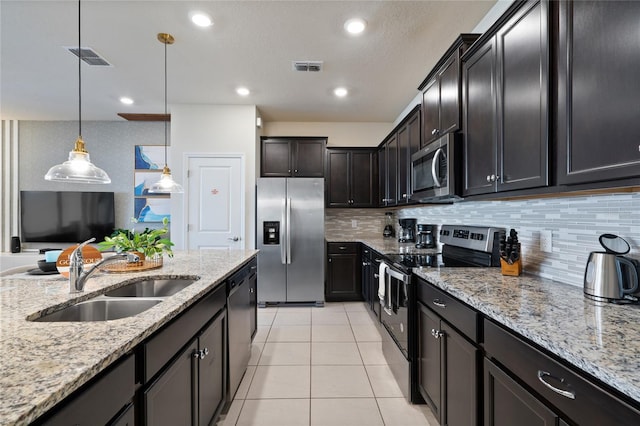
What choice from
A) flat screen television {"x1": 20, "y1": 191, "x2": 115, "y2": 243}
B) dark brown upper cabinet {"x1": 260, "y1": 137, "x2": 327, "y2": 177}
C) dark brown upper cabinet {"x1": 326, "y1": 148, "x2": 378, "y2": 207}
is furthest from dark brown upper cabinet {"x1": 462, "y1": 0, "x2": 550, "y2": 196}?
flat screen television {"x1": 20, "y1": 191, "x2": 115, "y2": 243}

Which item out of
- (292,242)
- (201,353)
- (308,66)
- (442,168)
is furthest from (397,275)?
(308,66)

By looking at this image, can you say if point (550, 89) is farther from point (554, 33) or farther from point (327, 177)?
point (327, 177)

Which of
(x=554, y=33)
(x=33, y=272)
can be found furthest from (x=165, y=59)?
(x=554, y=33)

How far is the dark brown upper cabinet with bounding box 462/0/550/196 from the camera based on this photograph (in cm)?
124

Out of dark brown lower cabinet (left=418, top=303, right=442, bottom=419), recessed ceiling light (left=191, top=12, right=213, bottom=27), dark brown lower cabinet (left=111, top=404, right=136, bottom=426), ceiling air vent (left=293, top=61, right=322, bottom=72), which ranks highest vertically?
recessed ceiling light (left=191, top=12, right=213, bottom=27)

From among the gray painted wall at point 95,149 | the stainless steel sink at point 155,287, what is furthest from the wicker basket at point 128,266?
the gray painted wall at point 95,149

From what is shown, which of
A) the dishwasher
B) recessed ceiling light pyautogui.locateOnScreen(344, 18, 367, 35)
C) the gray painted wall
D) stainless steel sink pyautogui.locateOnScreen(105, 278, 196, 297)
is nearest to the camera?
stainless steel sink pyautogui.locateOnScreen(105, 278, 196, 297)

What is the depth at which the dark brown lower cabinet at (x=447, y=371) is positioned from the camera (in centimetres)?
124

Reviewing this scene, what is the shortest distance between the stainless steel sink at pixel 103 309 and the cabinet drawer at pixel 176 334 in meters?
0.20

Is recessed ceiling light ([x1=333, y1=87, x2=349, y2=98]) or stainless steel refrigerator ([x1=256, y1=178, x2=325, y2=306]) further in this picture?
stainless steel refrigerator ([x1=256, y1=178, x2=325, y2=306])

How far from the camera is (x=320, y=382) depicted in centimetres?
218

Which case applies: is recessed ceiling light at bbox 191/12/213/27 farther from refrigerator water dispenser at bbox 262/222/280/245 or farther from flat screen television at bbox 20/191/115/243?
flat screen television at bbox 20/191/115/243

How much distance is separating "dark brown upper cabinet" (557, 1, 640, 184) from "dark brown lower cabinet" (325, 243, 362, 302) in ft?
10.4

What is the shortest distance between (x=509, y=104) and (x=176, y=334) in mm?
1862
